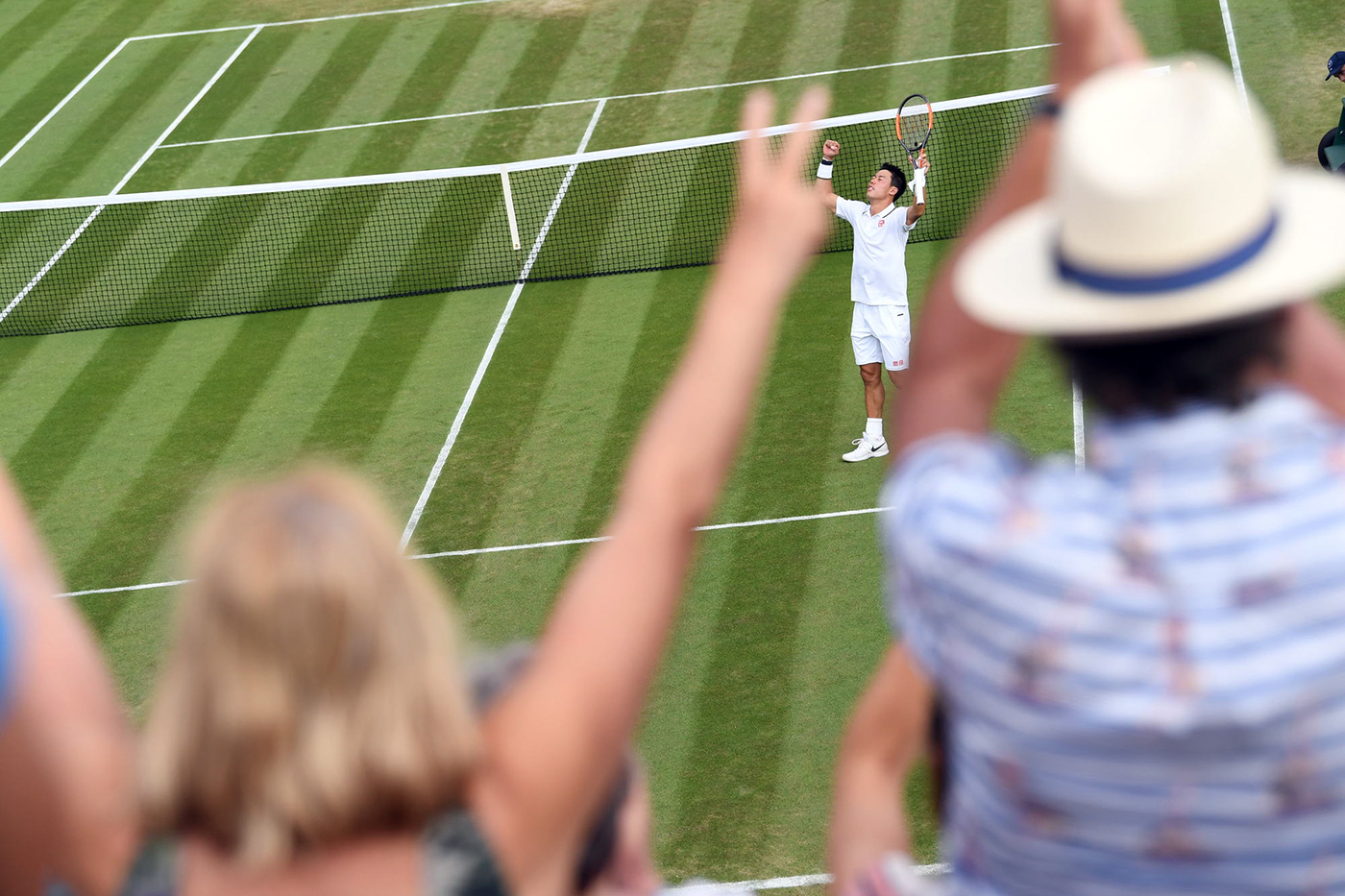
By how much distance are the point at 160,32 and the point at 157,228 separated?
8.17 meters

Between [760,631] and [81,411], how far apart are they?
8.59m

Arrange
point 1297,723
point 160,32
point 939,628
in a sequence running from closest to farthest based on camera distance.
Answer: point 1297,723 → point 939,628 → point 160,32

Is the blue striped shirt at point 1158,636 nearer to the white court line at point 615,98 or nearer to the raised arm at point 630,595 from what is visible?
the raised arm at point 630,595

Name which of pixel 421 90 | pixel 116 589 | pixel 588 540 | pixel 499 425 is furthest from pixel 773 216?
pixel 421 90

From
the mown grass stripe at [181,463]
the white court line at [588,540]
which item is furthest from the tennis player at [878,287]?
the mown grass stripe at [181,463]

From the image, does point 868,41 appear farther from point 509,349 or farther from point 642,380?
point 642,380

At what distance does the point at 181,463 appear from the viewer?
51.2ft

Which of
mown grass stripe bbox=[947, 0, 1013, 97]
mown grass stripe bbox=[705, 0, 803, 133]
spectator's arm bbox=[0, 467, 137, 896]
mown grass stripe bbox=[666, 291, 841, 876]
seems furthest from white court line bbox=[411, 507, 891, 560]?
spectator's arm bbox=[0, 467, 137, 896]

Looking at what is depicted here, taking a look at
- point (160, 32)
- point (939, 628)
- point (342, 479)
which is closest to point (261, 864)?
point (342, 479)

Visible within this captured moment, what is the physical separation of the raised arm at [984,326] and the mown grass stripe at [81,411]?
1389 cm

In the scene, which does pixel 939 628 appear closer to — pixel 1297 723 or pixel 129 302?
pixel 1297 723

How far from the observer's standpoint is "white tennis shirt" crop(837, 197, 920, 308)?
13734 millimetres

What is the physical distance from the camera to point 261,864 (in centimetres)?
216

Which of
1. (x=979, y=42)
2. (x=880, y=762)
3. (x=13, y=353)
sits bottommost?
(x=979, y=42)
